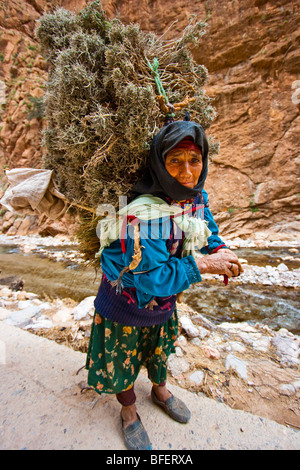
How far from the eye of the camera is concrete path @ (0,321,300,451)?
1.22 metres

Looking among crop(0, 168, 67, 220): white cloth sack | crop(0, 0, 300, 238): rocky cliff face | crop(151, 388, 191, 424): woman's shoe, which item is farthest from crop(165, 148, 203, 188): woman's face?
crop(0, 0, 300, 238): rocky cliff face

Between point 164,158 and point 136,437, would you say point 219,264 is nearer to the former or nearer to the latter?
point 164,158

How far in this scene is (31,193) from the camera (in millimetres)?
1376

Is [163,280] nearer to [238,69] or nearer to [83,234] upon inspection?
[83,234]

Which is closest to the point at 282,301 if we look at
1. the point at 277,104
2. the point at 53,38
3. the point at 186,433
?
the point at 186,433

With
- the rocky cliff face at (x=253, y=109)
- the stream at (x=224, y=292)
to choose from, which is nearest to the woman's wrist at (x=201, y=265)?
the stream at (x=224, y=292)

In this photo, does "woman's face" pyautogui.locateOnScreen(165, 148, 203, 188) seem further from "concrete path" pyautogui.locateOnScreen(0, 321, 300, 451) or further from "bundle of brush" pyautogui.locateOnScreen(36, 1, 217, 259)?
"concrete path" pyautogui.locateOnScreen(0, 321, 300, 451)

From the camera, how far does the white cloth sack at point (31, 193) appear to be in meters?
1.37

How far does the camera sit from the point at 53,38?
1.54m

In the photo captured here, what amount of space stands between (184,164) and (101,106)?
635 millimetres

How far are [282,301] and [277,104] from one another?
10956mm

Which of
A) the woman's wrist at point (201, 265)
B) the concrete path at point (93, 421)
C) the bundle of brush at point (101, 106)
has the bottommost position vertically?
the concrete path at point (93, 421)

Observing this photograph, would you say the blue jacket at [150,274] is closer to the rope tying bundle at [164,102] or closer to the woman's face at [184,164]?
the woman's face at [184,164]

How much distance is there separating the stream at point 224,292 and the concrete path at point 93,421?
966mm
